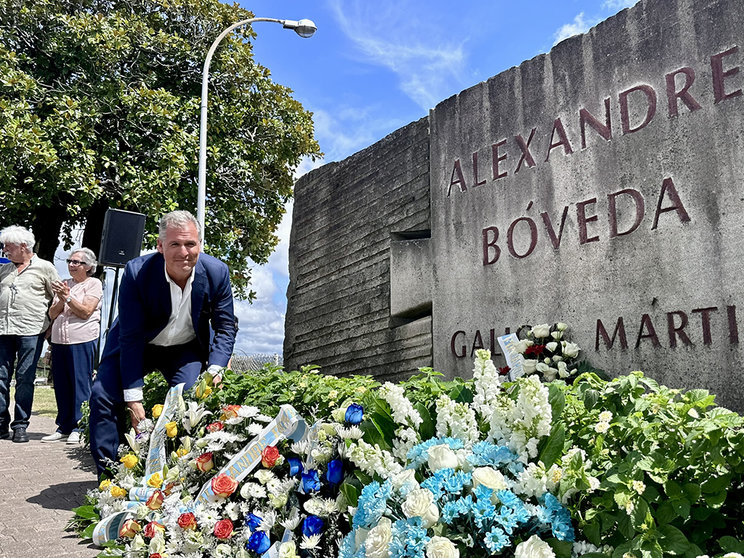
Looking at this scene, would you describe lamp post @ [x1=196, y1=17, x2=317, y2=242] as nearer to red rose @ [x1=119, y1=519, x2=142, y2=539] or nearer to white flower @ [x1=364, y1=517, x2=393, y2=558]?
red rose @ [x1=119, y1=519, x2=142, y2=539]

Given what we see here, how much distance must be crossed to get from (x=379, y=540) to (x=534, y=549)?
39 cm

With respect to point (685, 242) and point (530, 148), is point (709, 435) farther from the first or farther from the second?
point (530, 148)

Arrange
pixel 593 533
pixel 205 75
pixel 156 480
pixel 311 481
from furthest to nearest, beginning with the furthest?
pixel 205 75, pixel 156 480, pixel 311 481, pixel 593 533

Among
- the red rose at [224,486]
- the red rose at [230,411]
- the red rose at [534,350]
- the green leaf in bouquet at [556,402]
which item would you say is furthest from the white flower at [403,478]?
the red rose at [534,350]

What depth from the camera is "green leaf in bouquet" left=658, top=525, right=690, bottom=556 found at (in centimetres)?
135

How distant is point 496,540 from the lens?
1.51 m

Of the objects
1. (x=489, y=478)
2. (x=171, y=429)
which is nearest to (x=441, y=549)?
(x=489, y=478)

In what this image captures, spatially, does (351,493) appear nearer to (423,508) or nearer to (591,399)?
(423,508)

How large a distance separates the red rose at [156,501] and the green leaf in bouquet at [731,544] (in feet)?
7.55

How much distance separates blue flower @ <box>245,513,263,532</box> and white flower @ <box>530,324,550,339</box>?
238 centimetres

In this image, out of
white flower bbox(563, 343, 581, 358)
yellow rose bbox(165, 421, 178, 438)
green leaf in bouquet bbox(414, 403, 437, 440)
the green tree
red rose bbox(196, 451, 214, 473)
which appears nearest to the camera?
green leaf in bouquet bbox(414, 403, 437, 440)

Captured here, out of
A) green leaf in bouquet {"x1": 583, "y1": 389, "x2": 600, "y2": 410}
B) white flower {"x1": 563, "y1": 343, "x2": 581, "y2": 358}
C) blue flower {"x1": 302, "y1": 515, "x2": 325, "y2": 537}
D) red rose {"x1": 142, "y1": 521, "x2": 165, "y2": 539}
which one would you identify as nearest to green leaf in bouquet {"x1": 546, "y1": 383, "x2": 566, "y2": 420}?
green leaf in bouquet {"x1": 583, "y1": 389, "x2": 600, "y2": 410}

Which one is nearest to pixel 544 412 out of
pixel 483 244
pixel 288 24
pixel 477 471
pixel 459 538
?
pixel 477 471

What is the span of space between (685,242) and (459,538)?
272 cm
